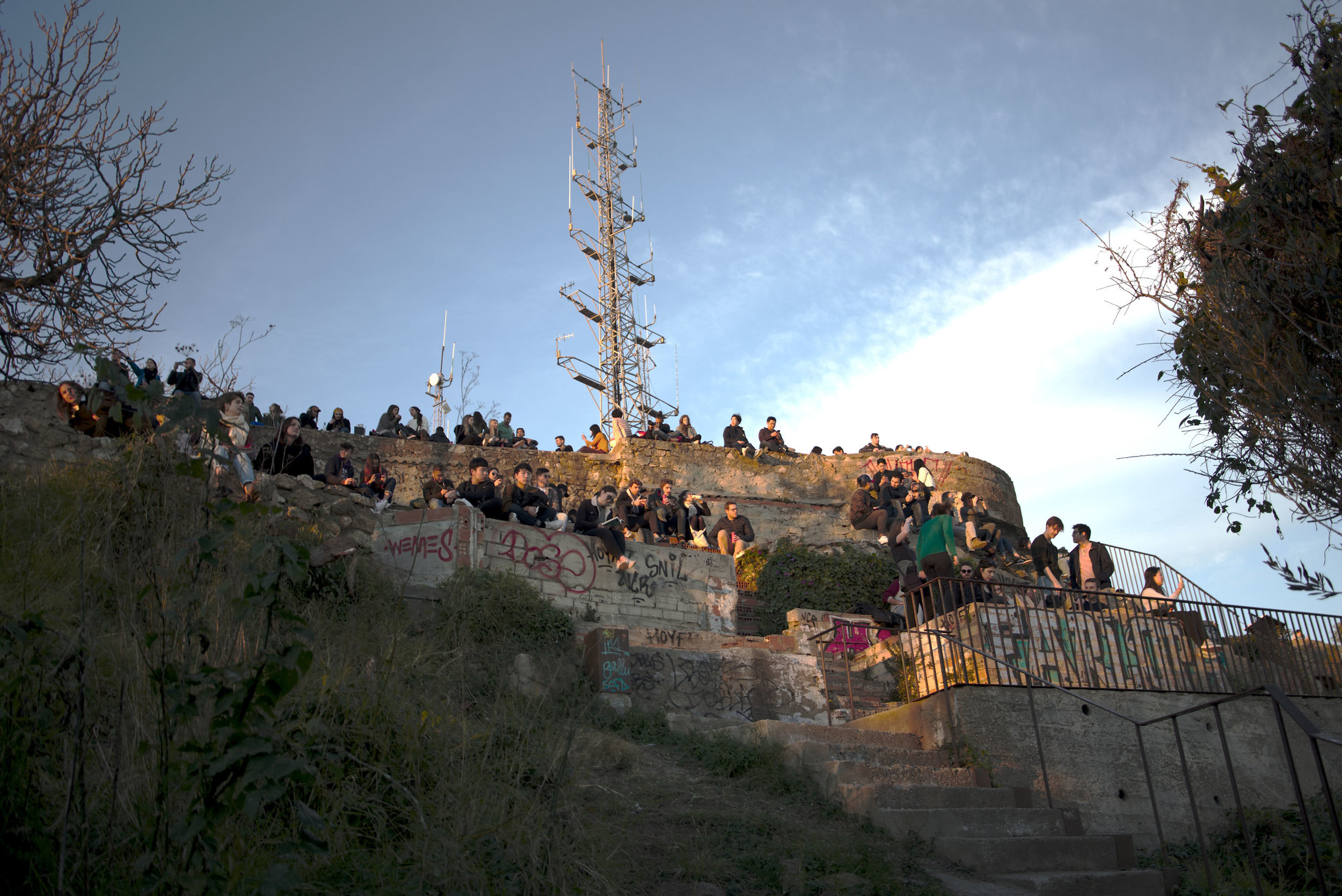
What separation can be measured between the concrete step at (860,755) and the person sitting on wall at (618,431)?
13.4 metres

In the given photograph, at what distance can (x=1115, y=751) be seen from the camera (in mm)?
9148

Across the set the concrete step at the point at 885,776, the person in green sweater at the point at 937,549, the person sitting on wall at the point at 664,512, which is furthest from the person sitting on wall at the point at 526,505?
the concrete step at the point at 885,776

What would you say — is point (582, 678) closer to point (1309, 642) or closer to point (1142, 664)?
point (1142, 664)

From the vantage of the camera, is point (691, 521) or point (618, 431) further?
point (618, 431)

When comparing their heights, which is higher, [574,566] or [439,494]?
[439,494]

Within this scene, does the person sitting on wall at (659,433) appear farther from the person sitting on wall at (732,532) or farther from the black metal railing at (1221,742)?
the black metal railing at (1221,742)

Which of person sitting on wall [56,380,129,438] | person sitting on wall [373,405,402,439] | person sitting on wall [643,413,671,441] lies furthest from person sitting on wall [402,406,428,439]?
person sitting on wall [56,380,129,438]

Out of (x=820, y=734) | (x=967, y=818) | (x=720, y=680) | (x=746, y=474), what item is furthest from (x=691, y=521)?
(x=967, y=818)

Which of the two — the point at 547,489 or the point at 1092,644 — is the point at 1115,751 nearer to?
the point at 1092,644

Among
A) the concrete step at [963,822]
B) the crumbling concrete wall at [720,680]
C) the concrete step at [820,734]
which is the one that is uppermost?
the crumbling concrete wall at [720,680]

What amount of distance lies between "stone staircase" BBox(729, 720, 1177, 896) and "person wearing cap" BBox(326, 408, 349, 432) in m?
13.3

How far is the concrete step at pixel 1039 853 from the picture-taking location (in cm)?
630

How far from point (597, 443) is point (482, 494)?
952 centimetres

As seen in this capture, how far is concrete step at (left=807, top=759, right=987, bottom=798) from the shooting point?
23.9ft
